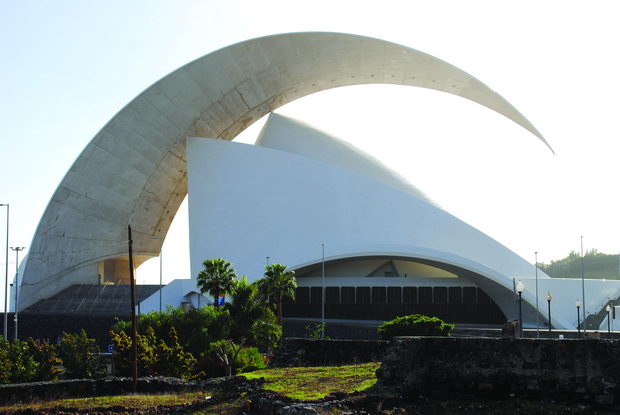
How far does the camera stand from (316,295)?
142 ft

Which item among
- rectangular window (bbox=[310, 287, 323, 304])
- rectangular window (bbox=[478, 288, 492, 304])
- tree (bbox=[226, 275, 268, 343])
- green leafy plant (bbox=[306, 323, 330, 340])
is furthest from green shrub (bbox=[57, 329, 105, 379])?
rectangular window (bbox=[478, 288, 492, 304])

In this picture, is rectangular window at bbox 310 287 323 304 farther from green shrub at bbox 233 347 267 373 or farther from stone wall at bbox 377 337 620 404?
stone wall at bbox 377 337 620 404

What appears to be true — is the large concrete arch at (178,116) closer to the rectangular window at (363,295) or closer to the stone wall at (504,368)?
the rectangular window at (363,295)

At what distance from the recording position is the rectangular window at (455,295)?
40500mm

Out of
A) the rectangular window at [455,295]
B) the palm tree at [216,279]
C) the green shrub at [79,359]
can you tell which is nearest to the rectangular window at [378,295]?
the rectangular window at [455,295]

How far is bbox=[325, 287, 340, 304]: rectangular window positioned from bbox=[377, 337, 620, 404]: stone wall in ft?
104

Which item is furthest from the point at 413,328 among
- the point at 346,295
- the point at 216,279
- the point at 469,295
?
the point at 346,295

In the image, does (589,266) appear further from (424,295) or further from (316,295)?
(316,295)

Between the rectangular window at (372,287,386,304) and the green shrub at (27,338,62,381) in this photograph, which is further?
the rectangular window at (372,287,386,304)

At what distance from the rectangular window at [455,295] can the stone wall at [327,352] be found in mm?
24357

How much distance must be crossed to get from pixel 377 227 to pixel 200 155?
1070 centimetres

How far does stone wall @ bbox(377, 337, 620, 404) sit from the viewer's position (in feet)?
35.0

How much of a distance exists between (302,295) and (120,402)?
29960mm

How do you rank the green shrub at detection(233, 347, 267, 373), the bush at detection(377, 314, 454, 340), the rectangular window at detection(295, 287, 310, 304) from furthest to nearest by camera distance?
the rectangular window at detection(295, 287, 310, 304)
the bush at detection(377, 314, 454, 340)
the green shrub at detection(233, 347, 267, 373)
